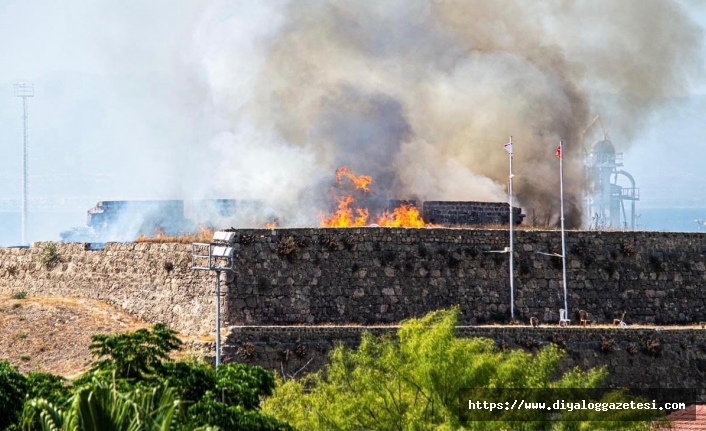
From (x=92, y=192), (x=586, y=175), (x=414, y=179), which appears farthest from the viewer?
(x=92, y=192)

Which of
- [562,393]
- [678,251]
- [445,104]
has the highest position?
[445,104]

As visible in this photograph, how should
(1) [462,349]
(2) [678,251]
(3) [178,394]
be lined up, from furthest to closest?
(2) [678,251] → (1) [462,349] → (3) [178,394]

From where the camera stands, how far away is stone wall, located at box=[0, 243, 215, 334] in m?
56.1

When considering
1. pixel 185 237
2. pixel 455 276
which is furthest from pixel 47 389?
pixel 455 276

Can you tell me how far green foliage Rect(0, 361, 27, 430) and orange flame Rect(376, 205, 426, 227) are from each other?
25.9 meters

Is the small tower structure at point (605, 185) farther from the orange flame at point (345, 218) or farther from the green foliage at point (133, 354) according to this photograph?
the green foliage at point (133, 354)

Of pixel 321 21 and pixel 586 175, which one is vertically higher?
pixel 321 21

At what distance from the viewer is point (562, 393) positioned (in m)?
43.3

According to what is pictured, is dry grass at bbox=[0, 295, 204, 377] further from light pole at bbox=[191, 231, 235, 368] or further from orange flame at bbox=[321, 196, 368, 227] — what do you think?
orange flame at bbox=[321, 196, 368, 227]

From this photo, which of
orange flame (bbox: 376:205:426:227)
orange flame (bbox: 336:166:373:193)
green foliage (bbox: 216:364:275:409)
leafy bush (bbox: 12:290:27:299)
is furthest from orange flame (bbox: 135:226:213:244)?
green foliage (bbox: 216:364:275:409)

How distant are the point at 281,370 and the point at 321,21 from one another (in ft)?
70.8

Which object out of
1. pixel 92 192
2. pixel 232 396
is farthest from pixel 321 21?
pixel 92 192

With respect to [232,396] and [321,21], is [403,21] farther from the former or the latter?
[232,396]

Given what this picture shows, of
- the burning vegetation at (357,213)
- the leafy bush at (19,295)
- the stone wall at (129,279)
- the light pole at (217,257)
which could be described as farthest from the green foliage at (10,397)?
the burning vegetation at (357,213)
